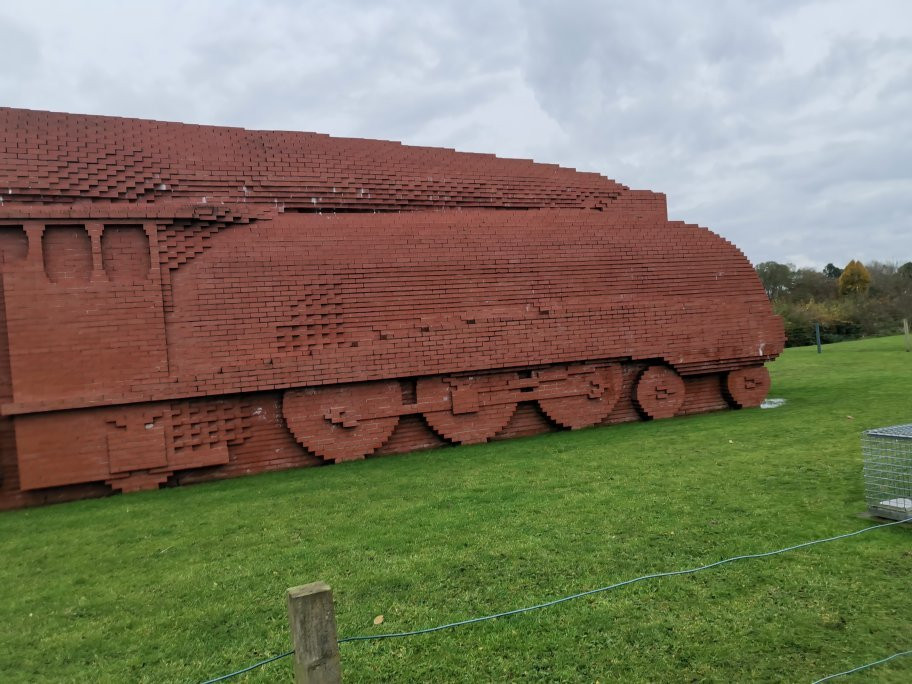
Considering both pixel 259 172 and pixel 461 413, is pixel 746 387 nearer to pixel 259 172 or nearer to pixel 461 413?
pixel 461 413

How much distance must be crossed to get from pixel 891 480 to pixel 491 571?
9.94 ft

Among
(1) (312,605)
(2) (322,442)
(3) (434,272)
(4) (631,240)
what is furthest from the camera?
(4) (631,240)

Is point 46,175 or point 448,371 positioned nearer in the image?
point 46,175

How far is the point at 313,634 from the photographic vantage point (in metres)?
1.90

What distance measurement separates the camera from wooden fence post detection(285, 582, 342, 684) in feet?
6.19

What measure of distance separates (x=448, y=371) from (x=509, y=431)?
145 centimetres

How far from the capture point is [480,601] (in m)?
3.35

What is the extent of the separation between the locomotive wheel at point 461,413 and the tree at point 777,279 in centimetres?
4136

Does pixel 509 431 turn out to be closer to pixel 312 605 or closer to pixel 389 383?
pixel 389 383

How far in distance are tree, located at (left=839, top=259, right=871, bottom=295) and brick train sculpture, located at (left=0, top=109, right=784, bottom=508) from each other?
38848 mm

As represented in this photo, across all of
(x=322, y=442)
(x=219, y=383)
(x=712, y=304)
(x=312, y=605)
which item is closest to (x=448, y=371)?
(x=322, y=442)

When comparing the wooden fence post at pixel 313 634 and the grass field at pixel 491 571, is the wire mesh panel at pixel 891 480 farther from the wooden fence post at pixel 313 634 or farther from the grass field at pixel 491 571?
the wooden fence post at pixel 313 634

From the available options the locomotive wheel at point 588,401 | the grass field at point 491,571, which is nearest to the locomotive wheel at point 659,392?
the locomotive wheel at point 588,401

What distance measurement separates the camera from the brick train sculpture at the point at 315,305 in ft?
22.2
